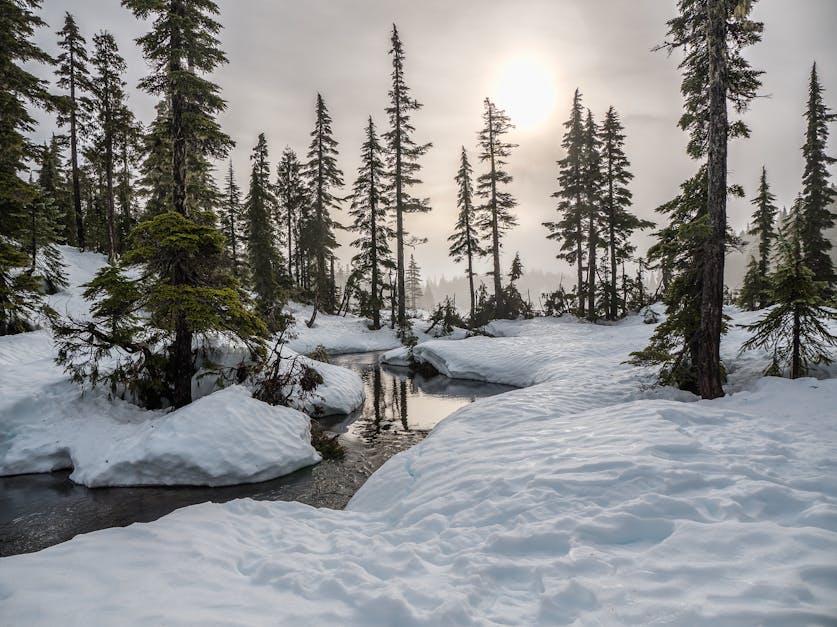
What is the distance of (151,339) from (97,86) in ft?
86.8

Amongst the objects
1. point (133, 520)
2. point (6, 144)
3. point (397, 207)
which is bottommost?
point (133, 520)

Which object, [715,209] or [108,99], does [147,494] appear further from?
[108,99]

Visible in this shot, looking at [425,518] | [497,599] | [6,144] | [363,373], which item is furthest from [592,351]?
[6,144]

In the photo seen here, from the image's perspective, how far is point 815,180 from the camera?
89.7ft

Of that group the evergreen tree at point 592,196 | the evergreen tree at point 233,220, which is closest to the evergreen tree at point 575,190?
the evergreen tree at point 592,196

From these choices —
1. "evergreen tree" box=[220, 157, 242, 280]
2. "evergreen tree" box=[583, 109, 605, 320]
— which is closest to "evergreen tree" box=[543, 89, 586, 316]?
"evergreen tree" box=[583, 109, 605, 320]

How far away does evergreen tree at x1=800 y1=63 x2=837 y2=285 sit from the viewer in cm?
2678

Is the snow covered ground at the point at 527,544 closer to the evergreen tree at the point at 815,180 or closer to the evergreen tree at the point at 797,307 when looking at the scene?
the evergreen tree at the point at 797,307

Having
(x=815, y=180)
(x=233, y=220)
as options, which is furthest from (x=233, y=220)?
(x=815, y=180)

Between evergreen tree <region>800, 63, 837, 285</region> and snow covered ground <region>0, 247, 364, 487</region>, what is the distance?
36187 millimetres

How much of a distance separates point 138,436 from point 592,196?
2978 cm

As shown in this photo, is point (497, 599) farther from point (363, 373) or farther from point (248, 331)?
point (363, 373)

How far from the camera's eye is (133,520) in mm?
6250

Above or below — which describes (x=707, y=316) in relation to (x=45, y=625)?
above
